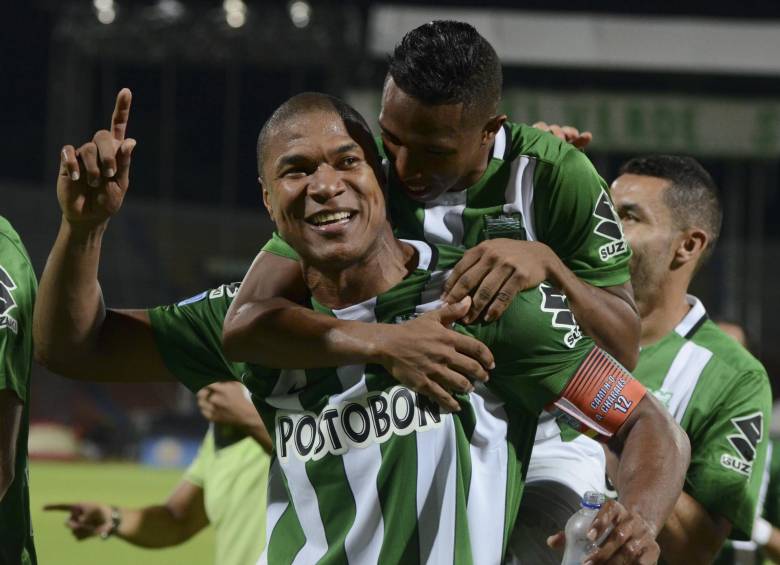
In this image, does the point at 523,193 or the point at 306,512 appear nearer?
the point at 306,512

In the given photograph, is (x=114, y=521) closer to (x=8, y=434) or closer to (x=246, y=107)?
(x=8, y=434)

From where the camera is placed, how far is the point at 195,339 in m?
2.65

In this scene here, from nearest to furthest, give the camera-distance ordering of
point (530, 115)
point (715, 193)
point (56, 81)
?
point (715, 193)
point (530, 115)
point (56, 81)

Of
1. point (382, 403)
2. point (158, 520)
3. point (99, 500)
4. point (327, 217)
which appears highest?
point (327, 217)

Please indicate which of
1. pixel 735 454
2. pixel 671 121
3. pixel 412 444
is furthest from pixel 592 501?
pixel 671 121

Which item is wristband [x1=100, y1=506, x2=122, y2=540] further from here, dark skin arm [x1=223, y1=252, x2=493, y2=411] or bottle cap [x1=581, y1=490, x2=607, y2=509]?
bottle cap [x1=581, y1=490, x2=607, y2=509]

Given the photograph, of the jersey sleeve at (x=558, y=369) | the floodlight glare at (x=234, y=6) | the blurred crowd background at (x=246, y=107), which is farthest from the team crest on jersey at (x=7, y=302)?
the floodlight glare at (x=234, y=6)

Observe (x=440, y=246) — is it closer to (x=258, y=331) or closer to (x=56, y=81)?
(x=258, y=331)

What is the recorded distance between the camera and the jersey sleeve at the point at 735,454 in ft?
10.9

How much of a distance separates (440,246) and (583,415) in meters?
0.47

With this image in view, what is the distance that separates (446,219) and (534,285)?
1.37 ft

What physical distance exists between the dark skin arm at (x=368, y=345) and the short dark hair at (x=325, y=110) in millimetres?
317

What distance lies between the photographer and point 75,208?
98.5 inches

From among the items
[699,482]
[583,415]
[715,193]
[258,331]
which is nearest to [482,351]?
[583,415]
